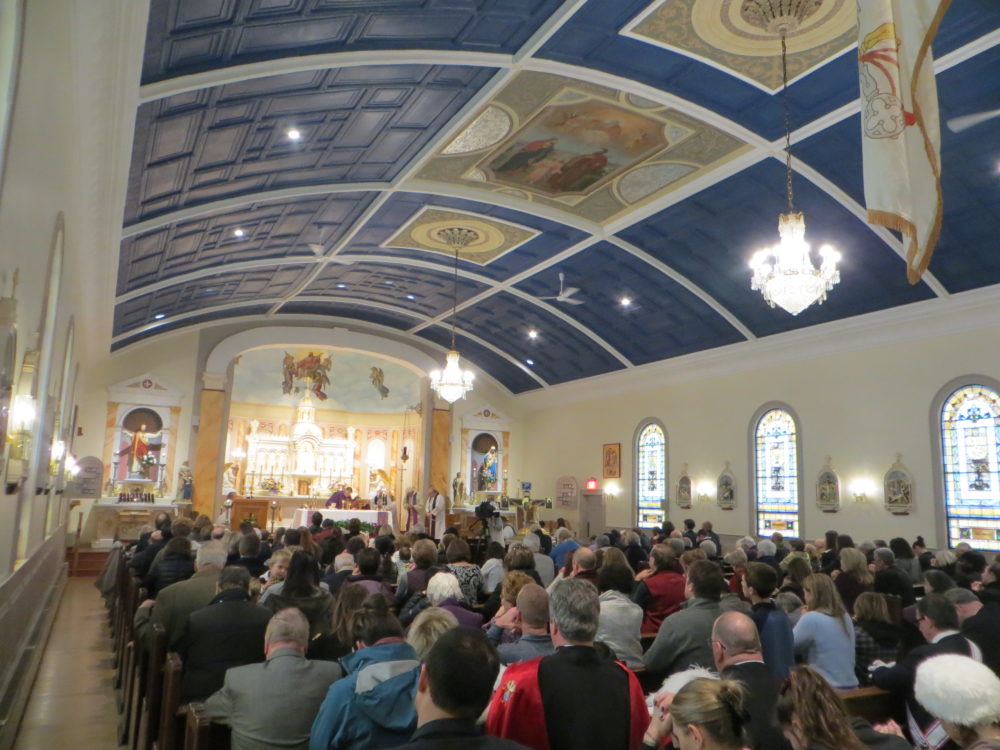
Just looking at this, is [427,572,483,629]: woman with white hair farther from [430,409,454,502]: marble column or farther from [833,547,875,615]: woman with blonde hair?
[430,409,454,502]: marble column

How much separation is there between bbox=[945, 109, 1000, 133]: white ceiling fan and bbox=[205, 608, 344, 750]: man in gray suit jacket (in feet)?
31.6

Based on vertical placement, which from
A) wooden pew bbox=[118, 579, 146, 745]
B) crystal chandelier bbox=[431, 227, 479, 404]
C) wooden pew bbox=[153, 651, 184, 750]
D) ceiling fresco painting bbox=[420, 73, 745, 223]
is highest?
ceiling fresco painting bbox=[420, 73, 745, 223]

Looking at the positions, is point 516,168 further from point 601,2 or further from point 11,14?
point 11,14

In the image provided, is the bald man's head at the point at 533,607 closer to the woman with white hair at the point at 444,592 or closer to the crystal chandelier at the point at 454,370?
the woman with white hair at the point at 444,592

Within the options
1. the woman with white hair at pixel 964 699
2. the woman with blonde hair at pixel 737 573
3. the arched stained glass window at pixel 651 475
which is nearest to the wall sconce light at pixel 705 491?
the arched stained glass window at pixel 651 475

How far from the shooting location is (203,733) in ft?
10.2

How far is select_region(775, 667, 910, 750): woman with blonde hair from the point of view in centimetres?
232

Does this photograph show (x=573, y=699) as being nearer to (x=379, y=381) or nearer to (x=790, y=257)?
(x=790, y=257)

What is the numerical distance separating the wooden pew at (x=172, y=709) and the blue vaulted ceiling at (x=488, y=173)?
555cm

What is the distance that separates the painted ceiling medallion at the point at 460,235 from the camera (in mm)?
13688

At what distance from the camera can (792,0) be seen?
24.9 feet

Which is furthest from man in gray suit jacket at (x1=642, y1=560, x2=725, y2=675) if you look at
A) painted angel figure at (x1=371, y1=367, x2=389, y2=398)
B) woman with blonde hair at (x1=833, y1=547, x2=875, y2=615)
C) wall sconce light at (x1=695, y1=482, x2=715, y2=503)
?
painted angel figure at (x1=371, y1=367, x2=389, y2=398)

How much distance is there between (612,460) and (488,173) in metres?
10.5

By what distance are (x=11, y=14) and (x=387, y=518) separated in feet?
54.7
